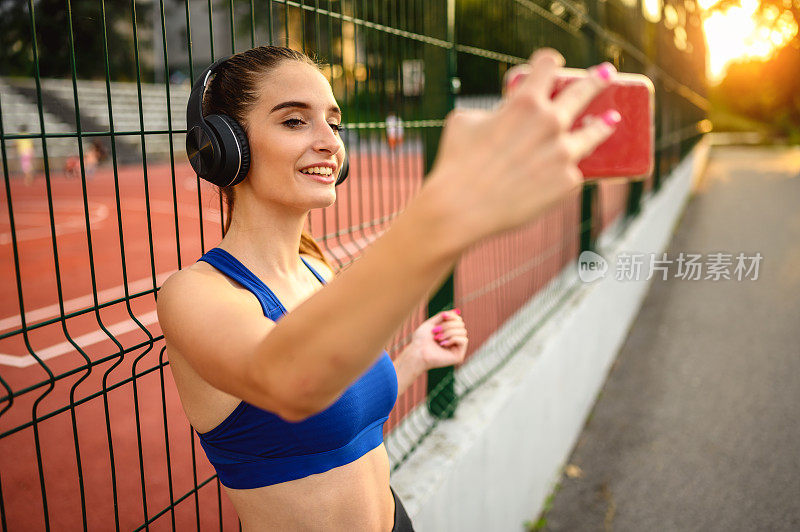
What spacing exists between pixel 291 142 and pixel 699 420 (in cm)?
460

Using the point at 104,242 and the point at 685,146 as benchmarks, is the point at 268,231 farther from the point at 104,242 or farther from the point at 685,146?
the point at 685,146

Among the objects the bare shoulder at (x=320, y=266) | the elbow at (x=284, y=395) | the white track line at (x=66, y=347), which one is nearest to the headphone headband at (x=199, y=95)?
the bare shoulder at (x=320, y=266)

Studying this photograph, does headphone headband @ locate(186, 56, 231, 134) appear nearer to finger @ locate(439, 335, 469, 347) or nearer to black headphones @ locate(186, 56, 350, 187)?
black headphones @ locate(186, 56, 350, 187)

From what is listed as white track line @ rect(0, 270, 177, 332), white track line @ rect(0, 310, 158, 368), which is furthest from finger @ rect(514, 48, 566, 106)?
white track line @ rect(0, 270, 177, 332)

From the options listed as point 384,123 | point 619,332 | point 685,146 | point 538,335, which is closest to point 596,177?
point 384,123

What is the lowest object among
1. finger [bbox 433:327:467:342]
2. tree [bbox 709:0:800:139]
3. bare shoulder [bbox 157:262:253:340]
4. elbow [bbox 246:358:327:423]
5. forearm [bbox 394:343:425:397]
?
forearm [bbox 394:343:425:397]

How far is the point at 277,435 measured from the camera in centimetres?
135

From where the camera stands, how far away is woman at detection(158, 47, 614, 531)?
67 cm

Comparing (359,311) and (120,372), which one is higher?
(359,311)

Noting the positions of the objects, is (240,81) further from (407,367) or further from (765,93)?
(765,93)

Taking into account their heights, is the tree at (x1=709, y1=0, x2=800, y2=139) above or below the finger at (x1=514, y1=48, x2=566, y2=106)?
above

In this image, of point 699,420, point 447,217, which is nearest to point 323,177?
point 447,217

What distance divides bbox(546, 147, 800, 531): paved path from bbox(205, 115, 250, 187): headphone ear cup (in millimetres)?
3257

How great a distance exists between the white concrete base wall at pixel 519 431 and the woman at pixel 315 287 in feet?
3.27
